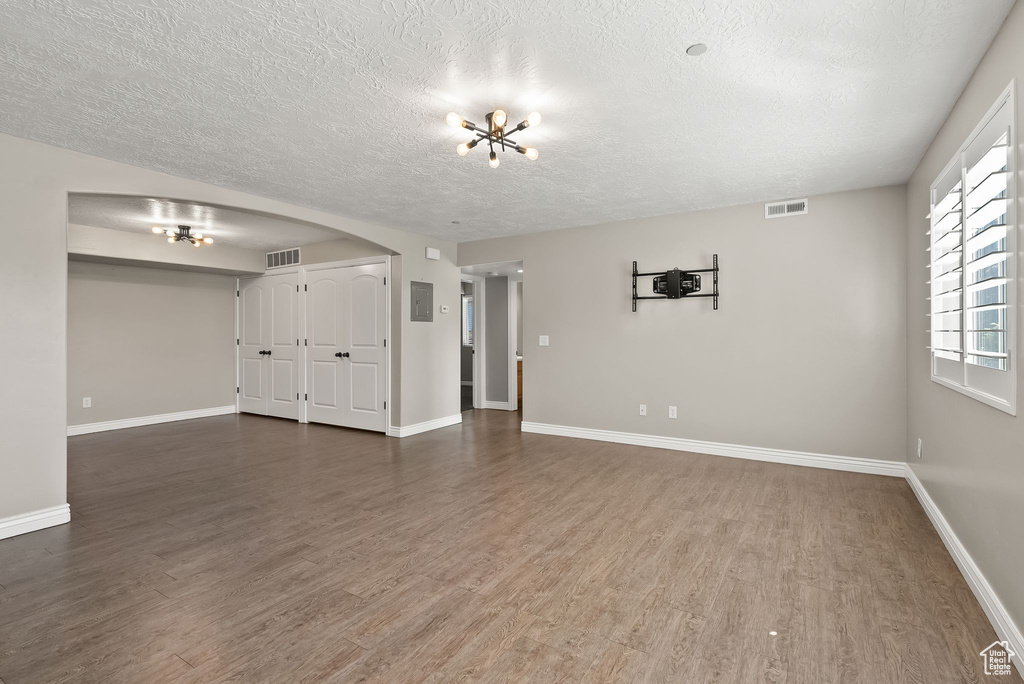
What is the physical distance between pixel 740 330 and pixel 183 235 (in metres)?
6.28

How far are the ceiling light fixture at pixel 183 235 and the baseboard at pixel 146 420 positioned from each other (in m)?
2.53

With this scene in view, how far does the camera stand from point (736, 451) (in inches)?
189

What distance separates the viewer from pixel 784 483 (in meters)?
3.98

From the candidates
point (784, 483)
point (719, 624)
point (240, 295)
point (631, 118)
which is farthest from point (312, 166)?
point (240, 295)

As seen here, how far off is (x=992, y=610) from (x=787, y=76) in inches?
99.7

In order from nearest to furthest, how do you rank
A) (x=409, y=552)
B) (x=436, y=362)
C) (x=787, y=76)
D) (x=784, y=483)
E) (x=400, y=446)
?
(x=787, y=76) → (x=409, y=552) → (x=784, y=483) → (x=400, y=446) → (x=436, y=362)

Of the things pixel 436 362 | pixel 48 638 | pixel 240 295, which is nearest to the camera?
pixel 48 638

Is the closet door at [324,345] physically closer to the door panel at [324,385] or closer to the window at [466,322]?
the door panel at [324,385]

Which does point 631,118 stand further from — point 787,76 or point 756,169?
point 756,169

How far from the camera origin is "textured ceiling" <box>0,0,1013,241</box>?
1938mm

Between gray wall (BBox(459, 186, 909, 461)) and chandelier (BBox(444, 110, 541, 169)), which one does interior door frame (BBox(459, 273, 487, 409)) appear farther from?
chandelier (BBox(444, 110, 541, 169))

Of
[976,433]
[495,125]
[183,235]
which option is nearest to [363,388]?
[183,235]

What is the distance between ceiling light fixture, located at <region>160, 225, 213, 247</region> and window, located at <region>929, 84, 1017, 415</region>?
6902 millimetres

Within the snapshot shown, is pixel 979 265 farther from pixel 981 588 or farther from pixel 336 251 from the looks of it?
pixel 336 251
